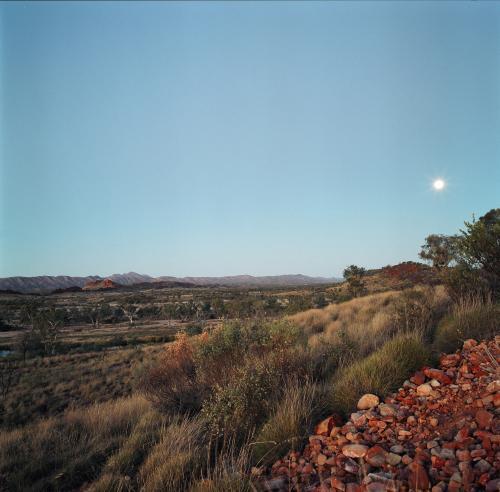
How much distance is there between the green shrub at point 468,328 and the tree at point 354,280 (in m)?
24.9

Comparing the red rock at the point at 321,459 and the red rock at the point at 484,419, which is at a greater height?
the red rock at the point at 484,419

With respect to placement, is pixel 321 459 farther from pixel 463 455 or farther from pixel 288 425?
pixel 463 455

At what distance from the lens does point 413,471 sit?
2.48 m

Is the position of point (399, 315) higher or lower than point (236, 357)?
higher

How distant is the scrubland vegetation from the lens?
11.7 feet

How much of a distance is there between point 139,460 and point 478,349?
4.58m

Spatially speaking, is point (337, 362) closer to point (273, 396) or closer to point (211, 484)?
point (273, 396)

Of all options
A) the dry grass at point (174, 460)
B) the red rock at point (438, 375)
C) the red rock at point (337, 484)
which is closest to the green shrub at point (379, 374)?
the red rock at point (438, 375)

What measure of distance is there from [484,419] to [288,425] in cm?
186

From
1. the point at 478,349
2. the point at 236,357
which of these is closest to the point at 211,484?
the point at 236,357

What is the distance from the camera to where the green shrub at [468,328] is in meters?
5.01

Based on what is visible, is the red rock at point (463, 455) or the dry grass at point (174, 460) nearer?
Answer: the red rock at point (463, 455)

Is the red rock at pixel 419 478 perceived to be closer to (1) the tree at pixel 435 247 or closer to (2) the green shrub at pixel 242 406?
(2) the green shrub at pixel 242 406

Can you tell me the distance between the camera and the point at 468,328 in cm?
523
